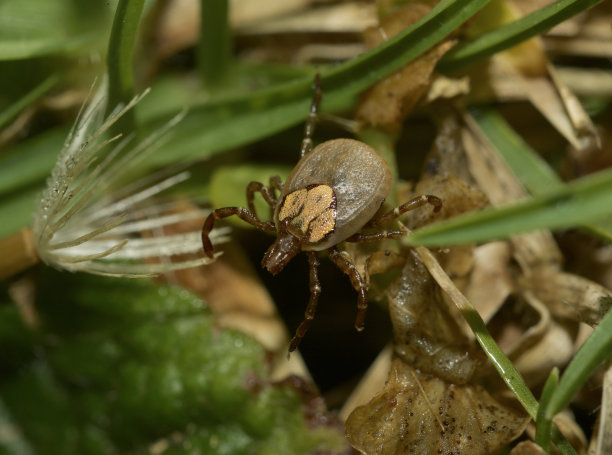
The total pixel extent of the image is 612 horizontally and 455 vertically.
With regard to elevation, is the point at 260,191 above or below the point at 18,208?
below

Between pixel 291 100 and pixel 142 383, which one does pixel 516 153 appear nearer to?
pixel 291 100

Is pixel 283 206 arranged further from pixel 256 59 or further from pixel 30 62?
pixel 30 62

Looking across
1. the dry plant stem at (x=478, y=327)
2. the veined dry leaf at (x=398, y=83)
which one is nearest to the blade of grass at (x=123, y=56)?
the veined dry leaf at (x=398, y=83)

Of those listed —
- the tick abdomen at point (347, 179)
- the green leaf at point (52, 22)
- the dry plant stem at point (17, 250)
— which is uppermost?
the green leaf at point (52, 22)

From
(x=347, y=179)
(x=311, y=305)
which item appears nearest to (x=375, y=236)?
(x=347, y=179)

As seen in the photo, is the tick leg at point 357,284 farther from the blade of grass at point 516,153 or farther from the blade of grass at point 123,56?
the blade of grass at point 123,56

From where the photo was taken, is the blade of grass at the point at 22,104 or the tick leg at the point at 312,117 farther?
the blade of grass at the point at 22,104
